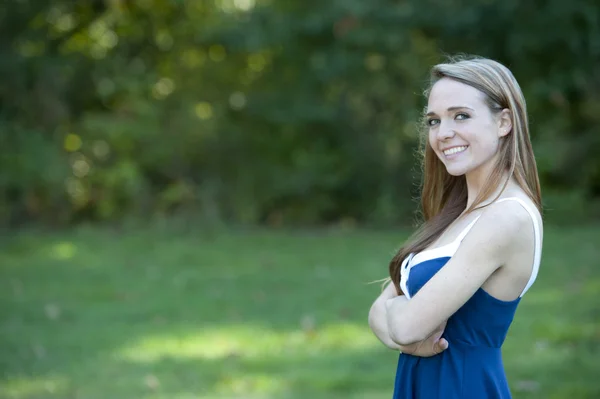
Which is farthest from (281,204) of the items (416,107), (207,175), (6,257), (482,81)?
(482,81)

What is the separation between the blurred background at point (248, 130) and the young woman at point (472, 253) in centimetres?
698

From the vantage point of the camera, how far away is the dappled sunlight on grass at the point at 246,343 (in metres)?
A: 6.48

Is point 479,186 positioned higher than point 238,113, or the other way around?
point 238,113

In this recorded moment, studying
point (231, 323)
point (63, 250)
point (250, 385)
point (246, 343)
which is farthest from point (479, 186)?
point (63, 250)

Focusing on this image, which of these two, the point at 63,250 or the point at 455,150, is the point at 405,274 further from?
the point at 63,250

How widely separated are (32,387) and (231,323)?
82.2 inches

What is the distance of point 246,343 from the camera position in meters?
6.74

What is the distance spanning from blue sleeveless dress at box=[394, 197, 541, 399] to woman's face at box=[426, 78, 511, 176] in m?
0.19

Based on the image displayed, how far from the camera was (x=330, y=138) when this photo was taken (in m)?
15.6

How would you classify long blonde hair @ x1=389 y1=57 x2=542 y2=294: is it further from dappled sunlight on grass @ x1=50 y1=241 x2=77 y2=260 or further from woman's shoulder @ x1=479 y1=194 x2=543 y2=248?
dappled sunlight on grass @ x1=50 y1=241 x2=77 y2=260

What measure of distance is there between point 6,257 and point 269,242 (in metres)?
3.63

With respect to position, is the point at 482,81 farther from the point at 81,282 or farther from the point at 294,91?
the point at 294,91

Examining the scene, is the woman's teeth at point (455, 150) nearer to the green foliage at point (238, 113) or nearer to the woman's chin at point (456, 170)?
the woman's chin at point (456, 170)

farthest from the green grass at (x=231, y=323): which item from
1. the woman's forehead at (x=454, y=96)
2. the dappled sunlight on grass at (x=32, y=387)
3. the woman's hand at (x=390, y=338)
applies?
the woman's forehead at (x=454, y=96)
